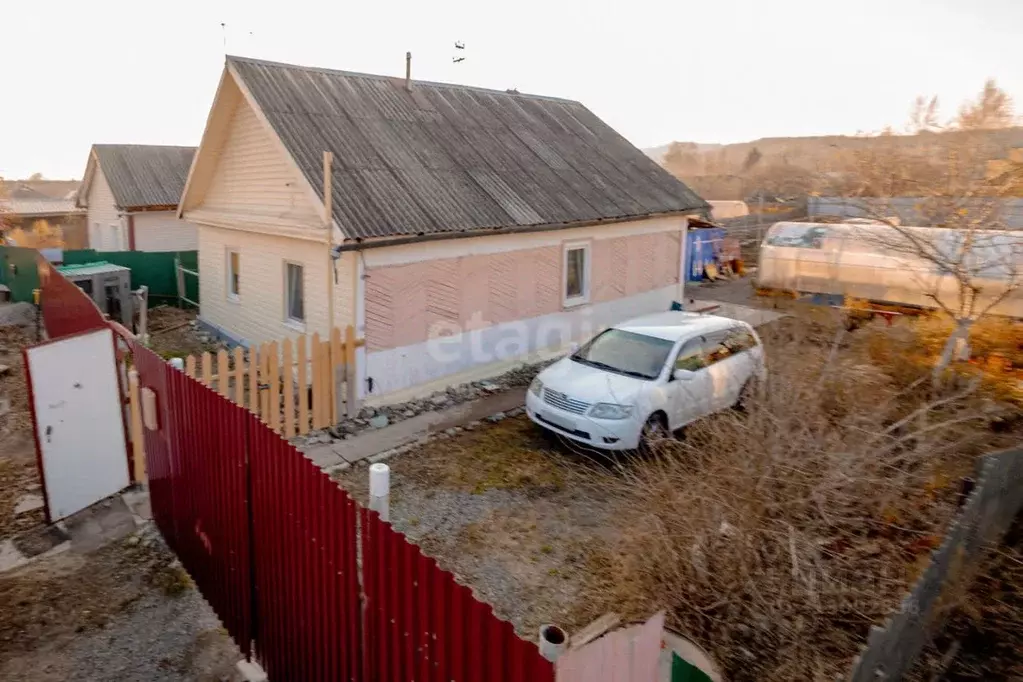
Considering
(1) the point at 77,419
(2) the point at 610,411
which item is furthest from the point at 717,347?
(1) the point at 77,419

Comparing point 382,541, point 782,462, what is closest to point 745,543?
point 782,462

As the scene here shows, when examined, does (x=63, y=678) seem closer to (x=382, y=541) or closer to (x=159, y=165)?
(x=382, y=541)

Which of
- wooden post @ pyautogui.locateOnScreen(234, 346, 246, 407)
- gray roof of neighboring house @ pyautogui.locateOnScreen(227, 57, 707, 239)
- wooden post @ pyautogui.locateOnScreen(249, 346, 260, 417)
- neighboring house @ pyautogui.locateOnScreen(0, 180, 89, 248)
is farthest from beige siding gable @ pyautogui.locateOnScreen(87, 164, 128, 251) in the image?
wooden post @ pyautogui.locateOnScreen(234, 346, 246, 407)

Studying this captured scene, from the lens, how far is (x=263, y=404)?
356 inches

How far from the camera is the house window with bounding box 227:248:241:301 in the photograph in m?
14.2

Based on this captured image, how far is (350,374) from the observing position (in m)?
9.84

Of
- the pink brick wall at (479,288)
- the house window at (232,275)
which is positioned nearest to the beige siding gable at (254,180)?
the house window at (232,275)

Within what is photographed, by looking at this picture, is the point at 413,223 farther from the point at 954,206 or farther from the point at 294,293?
the point at 954,206

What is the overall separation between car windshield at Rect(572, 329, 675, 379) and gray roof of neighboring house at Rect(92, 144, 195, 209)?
20.0m

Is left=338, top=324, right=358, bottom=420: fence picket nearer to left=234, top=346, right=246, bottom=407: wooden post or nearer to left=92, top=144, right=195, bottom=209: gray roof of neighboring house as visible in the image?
left=234, top=346, right=246, bottom=407: wooden post

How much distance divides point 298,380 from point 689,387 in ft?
17.8

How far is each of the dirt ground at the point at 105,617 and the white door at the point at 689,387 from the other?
20.2 feet

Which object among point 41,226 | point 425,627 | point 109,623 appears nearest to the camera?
point 425,627

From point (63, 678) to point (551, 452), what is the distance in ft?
19.7
